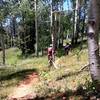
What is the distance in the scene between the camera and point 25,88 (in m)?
15.1

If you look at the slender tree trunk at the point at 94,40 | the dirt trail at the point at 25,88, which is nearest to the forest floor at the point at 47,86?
the dirt trail at the point at 25,88

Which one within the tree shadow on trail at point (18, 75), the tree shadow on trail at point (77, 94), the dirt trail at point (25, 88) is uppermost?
the tree shadow on trail at point (77, 94)

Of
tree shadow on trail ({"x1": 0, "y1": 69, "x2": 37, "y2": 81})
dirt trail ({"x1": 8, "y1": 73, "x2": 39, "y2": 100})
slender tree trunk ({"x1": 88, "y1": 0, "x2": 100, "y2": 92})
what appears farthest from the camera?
tree shadow on trail ({"x1": 0, "y1": 69, "x2": 37, "y2": 81})

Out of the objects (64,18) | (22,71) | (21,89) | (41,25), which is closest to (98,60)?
(21,89)

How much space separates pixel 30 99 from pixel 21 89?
4.19 m

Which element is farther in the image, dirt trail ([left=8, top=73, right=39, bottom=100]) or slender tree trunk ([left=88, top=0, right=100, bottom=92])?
dirt trail ([left=8, top=73, right=39, bottom=100])

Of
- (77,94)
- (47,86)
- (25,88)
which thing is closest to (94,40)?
(77,94)

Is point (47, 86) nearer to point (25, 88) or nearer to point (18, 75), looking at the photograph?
point (25, 88)

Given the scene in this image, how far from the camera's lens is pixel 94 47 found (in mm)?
8430

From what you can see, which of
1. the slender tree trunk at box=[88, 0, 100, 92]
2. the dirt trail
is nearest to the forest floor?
the dirt trail

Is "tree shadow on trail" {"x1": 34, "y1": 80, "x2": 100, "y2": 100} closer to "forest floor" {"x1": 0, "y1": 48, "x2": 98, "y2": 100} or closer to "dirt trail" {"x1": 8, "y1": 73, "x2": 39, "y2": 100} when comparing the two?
"forest floor" {"x1": 0, "y1": 48, "x2": 98, "y2": 100}

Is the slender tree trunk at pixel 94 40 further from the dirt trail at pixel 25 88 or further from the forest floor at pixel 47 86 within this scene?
the dirt trail at pixel 25 88

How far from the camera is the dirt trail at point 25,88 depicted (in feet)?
42.9

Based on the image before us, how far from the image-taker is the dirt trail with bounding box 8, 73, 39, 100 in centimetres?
1308
